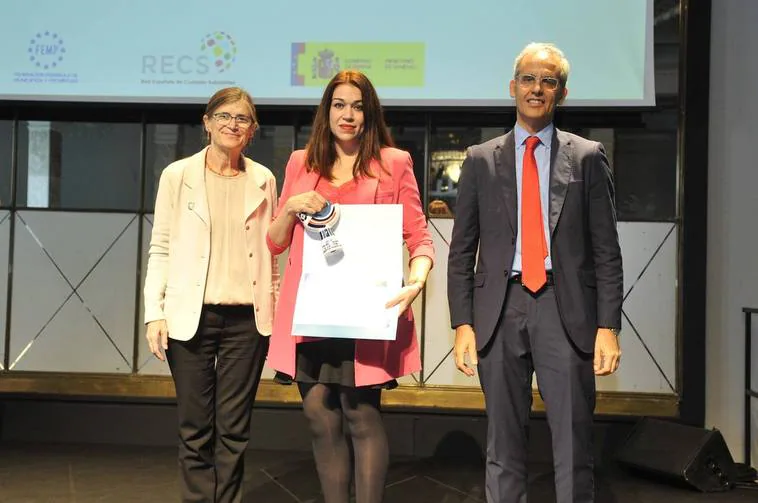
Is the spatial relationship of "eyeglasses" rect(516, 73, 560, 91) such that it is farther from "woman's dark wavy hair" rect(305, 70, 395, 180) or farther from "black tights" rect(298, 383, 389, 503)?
"black tights" rect(298, 383, 389, 503)

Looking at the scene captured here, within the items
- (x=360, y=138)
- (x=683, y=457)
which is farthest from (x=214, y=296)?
(x=683, y=457)

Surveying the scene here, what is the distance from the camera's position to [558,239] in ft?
6.24

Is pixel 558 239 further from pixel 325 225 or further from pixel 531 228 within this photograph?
pixel 325 225

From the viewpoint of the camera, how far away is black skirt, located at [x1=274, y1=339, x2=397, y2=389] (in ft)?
6.56

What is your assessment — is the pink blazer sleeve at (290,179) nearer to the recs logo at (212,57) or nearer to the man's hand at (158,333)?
the man's hand at (158,333)

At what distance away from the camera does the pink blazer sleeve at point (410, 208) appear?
206 cm

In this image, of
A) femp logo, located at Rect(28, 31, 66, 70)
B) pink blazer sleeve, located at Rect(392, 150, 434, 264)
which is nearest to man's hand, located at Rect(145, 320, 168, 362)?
pink blazer sleeve, located at Rect(392, 150, 434, 264)

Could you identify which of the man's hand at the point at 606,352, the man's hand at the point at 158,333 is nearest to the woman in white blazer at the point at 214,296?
the man's hand at the point at 158,333

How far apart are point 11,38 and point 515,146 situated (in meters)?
3.30

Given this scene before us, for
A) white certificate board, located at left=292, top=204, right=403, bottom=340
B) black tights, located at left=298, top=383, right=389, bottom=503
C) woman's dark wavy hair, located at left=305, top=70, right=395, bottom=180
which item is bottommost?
black tights, located at left=298, top=383, right=389, bottom=503

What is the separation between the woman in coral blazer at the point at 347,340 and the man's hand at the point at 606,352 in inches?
20.1

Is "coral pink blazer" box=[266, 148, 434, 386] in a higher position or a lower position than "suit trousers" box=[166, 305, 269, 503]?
higher

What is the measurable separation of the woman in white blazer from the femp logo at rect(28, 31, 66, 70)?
2096mm

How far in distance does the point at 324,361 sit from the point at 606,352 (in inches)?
31.1
